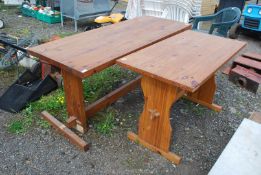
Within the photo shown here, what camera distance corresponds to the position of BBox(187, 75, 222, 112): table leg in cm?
312

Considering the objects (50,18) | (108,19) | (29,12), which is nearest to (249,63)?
(108,19)

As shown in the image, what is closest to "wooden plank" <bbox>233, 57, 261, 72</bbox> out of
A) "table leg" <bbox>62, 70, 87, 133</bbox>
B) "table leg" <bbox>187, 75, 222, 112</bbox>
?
"table leg" <bbox>187, 75, 222, 112</bbox>

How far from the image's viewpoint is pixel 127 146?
2629 millimetres

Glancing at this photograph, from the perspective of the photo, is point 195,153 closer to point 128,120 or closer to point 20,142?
point 128,120

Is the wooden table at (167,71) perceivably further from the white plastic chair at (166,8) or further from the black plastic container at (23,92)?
the white plastic chair at (166,8)

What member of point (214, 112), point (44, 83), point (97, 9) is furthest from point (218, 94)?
point (97, 9)

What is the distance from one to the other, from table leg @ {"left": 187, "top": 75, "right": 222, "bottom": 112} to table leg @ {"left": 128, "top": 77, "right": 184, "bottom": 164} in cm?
84

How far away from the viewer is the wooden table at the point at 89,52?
2.19 metres

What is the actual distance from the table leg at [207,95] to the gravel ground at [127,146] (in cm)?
8

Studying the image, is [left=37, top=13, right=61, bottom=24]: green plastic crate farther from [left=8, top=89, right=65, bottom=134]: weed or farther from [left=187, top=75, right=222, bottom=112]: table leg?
[left=187, top=75, right=222, bottom=112]: table leg

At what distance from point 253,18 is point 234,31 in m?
0.47

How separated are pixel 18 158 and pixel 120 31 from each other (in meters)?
1.76

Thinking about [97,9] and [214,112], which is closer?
[214,112]

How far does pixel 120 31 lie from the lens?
3.05 metres
